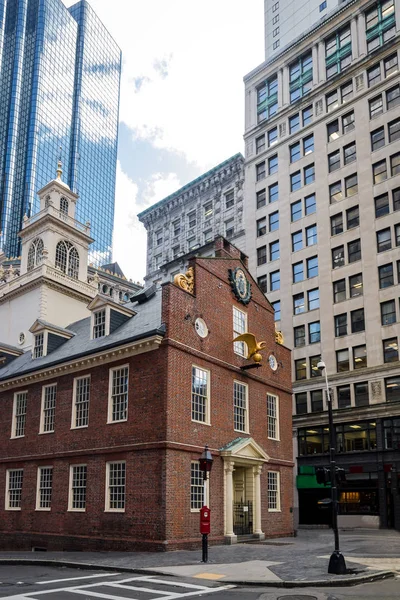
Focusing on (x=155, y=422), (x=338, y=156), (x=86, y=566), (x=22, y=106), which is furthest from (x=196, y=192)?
(x=22, y=106)

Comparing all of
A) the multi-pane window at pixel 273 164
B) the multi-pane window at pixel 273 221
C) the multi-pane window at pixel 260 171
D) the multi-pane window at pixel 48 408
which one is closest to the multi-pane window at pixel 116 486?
the multi-pane window at pixel 48 408

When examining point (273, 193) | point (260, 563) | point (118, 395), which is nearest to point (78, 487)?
point (118, 395)

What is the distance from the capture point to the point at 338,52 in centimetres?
5606

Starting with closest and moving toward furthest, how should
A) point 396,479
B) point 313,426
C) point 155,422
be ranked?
point 155,422 < point 396,479 < point 313,426

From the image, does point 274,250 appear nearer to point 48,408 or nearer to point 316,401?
point 316,401

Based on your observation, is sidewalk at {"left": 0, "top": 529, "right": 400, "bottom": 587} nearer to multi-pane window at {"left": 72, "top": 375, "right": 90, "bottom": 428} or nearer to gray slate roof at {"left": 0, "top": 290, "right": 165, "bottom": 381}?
multi-pane window at {"left": 72, "top": 375, "right": 90, "bottom": 428}

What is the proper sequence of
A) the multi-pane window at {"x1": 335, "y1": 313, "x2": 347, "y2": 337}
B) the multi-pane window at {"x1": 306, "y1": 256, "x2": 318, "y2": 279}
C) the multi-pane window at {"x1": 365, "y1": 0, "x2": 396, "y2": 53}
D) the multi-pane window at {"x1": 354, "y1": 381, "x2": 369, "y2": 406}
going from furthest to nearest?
1. the multi-pane window at {"x1": 306, "y1": 256, "x2": 318, "y2": 279}
2. the multi-pane window at {"x1": 365, "y1": 0, "x2": 396, "y2": 53}
3. the multi-pane window at {"x1": 335, "y1": 313, "x2": 347, "y2": 337}
4. the multi-pane window at {"x1": 354, "y1": 381, "x2": 369, "y2": 406}

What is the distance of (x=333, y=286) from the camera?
50.8m

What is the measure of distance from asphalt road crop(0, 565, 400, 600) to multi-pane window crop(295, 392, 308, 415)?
35635 millimetres

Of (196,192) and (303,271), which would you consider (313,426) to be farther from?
(196,192)

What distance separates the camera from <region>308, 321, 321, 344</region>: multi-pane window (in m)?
51.2

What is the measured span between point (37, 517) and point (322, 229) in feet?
112

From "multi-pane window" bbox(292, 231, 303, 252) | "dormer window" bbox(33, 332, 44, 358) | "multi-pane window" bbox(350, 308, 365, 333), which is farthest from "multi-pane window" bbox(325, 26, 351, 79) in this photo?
"dormer window" bbox(33, 332, 44, 358)

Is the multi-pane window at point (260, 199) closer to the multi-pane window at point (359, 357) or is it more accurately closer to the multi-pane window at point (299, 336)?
the multi-pane window at point (299, 336)
